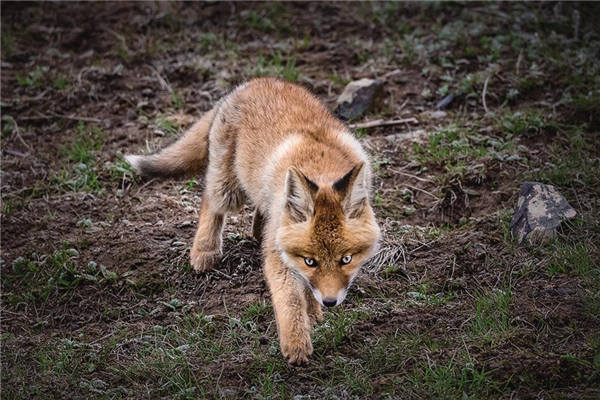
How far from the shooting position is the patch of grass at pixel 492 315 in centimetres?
488

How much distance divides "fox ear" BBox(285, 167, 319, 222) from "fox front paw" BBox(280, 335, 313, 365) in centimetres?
80

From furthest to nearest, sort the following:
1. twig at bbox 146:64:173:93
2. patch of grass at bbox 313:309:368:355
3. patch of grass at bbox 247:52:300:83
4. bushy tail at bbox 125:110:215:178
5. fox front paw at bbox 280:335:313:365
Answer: twig at bbox 146:64:173:93 → patch of grass at bbox 247:52:300:83 → bushy tail at bbox 125:110:215:178 → patch of grass at bbox 313:309:368:355 → fox front paw at bbox 280:335:313:365

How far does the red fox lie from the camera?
471 cm

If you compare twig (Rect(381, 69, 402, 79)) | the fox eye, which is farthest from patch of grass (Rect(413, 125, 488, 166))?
the fox eye

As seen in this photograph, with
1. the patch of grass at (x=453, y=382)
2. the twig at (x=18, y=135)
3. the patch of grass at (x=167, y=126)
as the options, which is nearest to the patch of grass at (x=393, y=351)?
the patch of grass at (x=453, y=382)

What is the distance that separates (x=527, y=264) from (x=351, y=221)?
161 centimetres

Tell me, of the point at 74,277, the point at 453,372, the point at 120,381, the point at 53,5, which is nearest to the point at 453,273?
the point at 453,372

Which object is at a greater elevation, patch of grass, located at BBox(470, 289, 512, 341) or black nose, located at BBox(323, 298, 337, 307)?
black nose, located at BBox(323, 298, 337, 307)

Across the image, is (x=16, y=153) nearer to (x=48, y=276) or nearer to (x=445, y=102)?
(x=48, y=276)

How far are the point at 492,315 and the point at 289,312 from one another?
1.38 m

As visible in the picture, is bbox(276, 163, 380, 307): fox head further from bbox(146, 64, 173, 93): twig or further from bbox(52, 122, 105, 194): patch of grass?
bbox(146, 64, 173, 93): twig

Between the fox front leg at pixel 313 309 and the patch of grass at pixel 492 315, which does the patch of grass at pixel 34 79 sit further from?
the patch of grass at pixel 492 315

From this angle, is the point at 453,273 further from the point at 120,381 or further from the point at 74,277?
the point at 74,277

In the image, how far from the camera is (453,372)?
14.9ft
